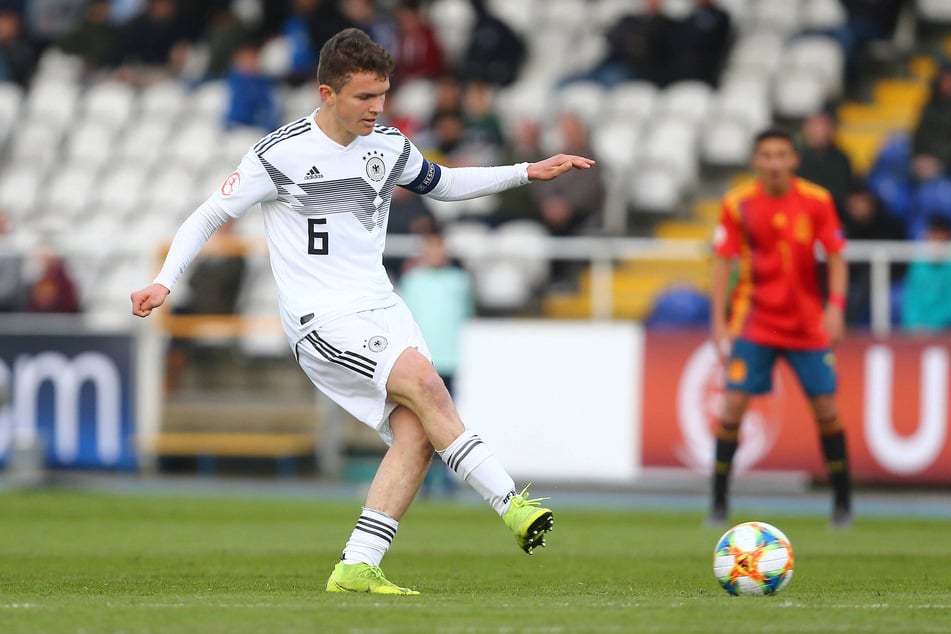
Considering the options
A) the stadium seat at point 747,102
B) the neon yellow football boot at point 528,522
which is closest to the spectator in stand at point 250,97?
the stadium seat at point 747,102

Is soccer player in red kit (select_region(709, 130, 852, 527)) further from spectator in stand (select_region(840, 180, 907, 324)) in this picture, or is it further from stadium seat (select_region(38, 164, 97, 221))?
stadium seat (select_region(38, 164, 97, 221))

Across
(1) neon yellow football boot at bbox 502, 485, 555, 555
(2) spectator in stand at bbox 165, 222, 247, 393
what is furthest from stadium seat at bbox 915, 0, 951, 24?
(1) neon yellow football boot at bbox 502, 485, 555, 555

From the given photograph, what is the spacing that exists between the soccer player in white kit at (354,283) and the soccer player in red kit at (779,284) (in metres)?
4.22

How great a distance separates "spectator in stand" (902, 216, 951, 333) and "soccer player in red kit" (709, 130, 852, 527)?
4251mm

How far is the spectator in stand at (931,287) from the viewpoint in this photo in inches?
615

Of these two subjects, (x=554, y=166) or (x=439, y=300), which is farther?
(x=439, y=300)

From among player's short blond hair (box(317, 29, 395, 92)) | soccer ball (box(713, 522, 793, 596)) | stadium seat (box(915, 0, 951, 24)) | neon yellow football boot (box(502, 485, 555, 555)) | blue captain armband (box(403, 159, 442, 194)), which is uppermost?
stadium seat (box(915, 0, 951, 24))

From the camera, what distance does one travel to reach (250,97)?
20.9m

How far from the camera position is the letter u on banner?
15.4 m

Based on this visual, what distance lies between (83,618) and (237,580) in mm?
2098

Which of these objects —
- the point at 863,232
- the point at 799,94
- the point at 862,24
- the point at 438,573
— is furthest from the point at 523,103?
the point at 438,573

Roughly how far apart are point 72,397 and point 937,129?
940 cm

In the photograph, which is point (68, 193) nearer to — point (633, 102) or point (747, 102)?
point (633, 102)

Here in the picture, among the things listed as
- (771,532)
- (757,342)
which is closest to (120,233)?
(757,342)
